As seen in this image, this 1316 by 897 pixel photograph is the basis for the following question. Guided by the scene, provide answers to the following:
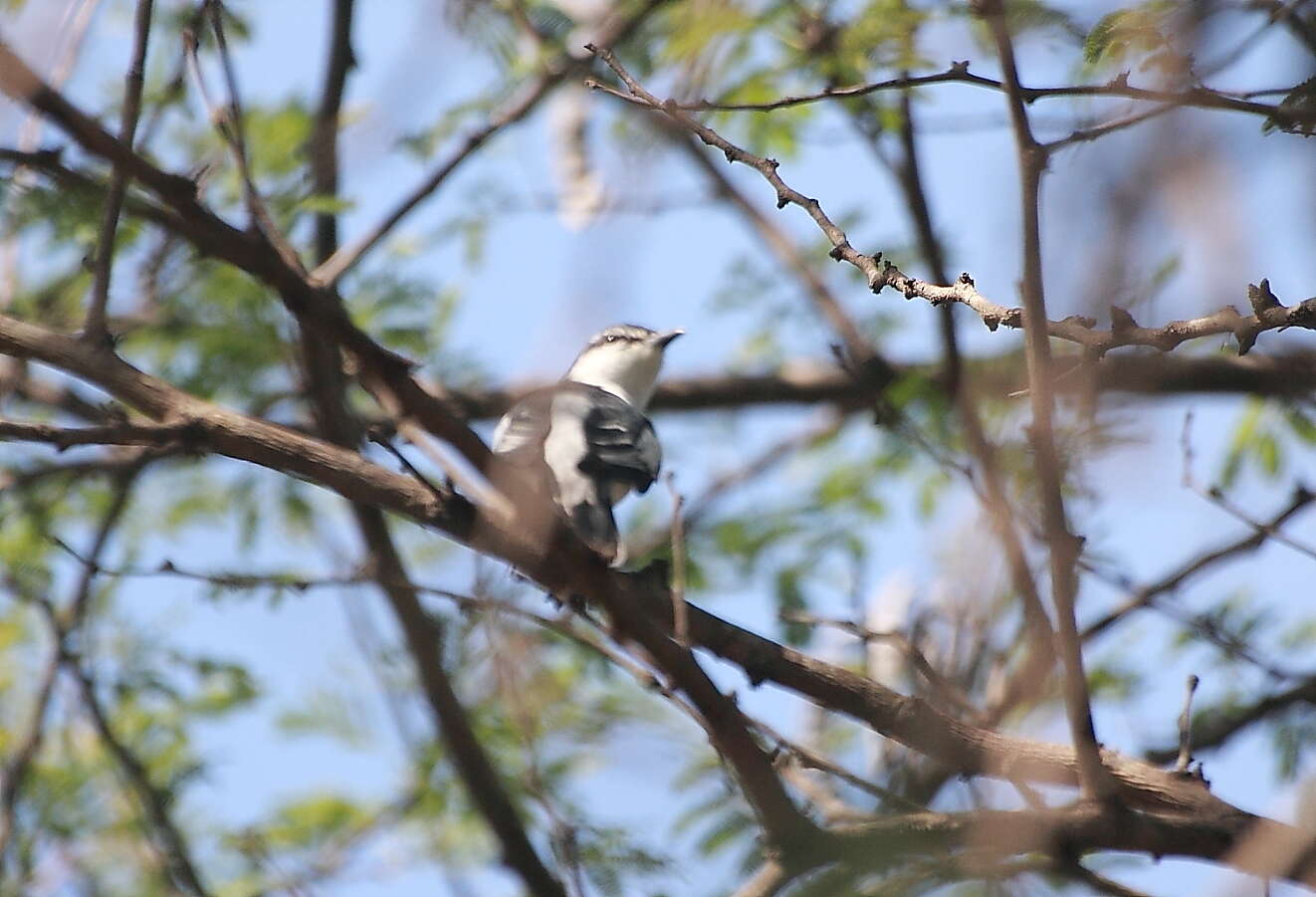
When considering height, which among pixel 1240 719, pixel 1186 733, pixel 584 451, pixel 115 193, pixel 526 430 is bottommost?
pixel 1186 733

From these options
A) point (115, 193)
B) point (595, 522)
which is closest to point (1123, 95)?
point (115, 193)

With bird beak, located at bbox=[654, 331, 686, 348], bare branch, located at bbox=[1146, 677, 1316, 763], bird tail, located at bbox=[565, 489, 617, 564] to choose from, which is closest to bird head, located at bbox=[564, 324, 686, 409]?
bird beak, located at bbox=[654, 331, 686, 348]

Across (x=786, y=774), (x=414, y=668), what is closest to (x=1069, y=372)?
(x=786, y=774)

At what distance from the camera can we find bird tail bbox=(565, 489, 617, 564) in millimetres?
4395

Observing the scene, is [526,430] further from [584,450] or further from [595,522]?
[595,522]

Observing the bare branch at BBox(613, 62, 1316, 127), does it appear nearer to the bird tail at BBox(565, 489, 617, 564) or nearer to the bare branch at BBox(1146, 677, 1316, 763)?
the bird tail at BBox(565, 489, 617, 564)

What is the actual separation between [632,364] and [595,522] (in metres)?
2.57

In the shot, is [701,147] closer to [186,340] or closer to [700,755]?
[186,340]

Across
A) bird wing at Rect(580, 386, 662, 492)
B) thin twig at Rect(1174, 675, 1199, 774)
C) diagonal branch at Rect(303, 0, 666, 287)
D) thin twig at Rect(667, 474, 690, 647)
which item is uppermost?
diagonal branch at Rect(303, 0, 666, 287)

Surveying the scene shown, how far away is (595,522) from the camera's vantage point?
455cm

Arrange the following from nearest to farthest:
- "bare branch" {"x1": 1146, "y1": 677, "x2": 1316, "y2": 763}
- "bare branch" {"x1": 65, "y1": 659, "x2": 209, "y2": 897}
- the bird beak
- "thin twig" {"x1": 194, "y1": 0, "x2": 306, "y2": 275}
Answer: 1. "thin twig" {"x1": 194, "y1": 0, "x2": 306, "y2": 275}
2. "bare branch" {"x1": 1146, "y1": 677, "x2": 1316, "y2": 763}
3. "bare branch" {"x1": 65, "y1": 659, "x2": 209, "y2": 897}
4. the bird beak

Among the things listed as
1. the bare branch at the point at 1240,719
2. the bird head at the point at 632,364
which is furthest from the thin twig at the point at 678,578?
the bird head at the point at 632,364

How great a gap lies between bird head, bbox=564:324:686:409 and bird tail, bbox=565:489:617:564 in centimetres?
224

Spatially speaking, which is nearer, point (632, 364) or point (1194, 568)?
point (1194, 568)
